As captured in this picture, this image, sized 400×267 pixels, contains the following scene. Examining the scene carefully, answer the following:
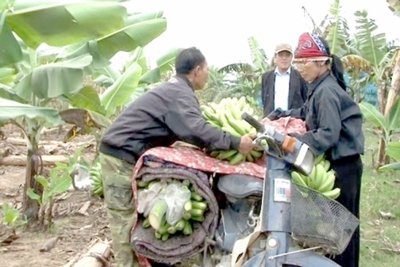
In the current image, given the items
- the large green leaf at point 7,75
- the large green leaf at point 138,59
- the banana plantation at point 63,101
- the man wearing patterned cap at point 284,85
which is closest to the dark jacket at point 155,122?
the banana plantation at point 63,101

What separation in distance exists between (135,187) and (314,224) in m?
1.54

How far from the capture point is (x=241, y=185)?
15.0 ft

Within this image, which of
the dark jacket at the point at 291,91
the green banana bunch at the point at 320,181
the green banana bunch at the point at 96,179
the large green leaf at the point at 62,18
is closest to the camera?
the green banana bunch at the point at 320,181

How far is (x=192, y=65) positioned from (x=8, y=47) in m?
1.49

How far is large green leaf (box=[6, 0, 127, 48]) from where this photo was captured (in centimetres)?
579

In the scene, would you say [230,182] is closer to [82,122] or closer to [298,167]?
[298,167]

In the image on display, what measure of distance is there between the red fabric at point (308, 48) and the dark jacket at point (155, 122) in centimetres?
80

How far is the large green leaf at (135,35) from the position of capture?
23.1ft

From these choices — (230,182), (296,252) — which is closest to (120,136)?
(230,182)

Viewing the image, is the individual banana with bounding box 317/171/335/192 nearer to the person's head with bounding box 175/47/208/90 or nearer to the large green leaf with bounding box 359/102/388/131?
the person's head with bounding box 175/47/208/90

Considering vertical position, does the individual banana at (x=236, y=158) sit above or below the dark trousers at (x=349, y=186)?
above

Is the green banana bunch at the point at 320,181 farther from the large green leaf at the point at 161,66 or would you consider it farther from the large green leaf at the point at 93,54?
the large green leaf at the point at 161,66

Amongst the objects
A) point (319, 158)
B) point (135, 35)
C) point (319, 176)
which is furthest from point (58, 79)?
point (319, 176)

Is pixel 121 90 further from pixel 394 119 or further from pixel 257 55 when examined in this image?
pixel 257 55
